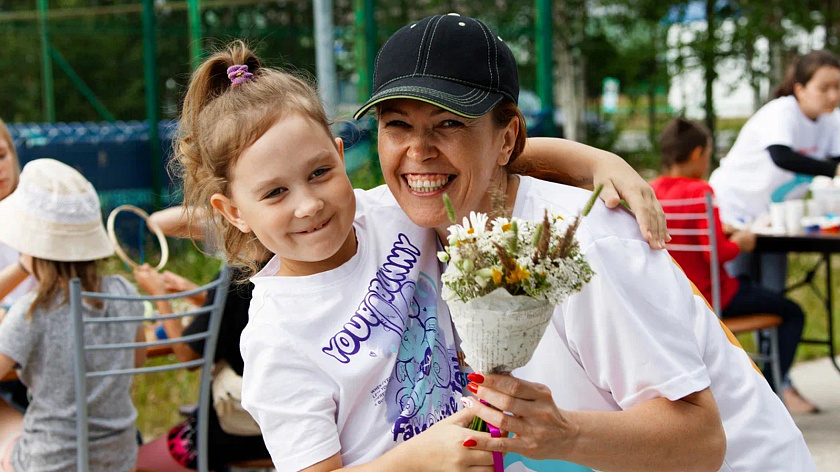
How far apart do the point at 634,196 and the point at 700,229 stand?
285cm

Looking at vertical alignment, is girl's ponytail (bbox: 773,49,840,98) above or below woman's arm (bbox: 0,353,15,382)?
above

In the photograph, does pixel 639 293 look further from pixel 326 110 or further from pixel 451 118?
pixel 326 110

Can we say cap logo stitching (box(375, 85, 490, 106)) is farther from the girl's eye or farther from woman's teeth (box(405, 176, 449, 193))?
the girl's eye

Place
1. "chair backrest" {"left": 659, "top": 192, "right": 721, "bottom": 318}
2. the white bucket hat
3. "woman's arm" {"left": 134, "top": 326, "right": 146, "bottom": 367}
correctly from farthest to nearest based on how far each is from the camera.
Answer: "chair backrest" {"left": 659, "top": 192, "right": 721, "bottom": 318}
"woman's arm" {"left": 134, "top": 326, "right": 146, "bottom": 367}
the white bucket hat

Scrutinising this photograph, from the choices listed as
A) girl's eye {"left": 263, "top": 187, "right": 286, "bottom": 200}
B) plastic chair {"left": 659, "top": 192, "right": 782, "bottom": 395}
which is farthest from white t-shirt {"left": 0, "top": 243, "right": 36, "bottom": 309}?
plastic chair {"left": 659, "top": 192, "right": 782, "bottom": 395}

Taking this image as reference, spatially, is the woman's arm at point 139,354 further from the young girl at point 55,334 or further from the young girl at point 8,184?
the young girl at point 8,184

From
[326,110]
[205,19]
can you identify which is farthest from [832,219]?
[205,19]

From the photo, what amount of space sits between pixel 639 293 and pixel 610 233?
14 cm

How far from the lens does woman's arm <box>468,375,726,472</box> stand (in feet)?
4.72

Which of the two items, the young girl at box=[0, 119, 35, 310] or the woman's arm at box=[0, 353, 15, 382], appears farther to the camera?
the young girl at box=[0, 119, 35, 310]

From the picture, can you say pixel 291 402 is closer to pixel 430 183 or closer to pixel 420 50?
pixel 430 183

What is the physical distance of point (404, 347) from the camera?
1783 millimetres

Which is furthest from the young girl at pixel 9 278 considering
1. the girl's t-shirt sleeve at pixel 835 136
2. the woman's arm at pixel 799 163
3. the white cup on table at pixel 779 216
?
the girl's t-shirt sleeve at pixel 835 136

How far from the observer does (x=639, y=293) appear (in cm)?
164
